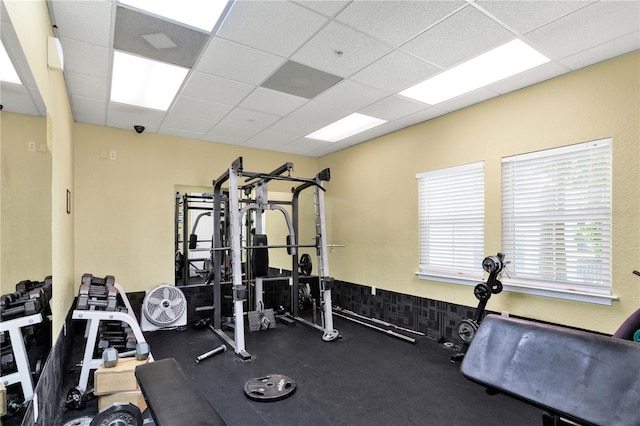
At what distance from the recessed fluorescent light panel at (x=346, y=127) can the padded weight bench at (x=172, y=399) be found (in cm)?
326

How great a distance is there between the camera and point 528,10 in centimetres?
204

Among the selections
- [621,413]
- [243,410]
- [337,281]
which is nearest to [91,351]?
[243,410]

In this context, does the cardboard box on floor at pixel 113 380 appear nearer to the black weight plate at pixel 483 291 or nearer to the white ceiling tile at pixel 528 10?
the black weight plate at pixel 483 291

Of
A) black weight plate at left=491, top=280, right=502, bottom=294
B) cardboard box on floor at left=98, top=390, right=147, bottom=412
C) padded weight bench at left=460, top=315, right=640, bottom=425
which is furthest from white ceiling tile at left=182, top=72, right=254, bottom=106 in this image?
black weight plate at left=491, top=280, right=502, bottom=294

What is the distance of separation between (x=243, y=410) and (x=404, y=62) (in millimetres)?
2896

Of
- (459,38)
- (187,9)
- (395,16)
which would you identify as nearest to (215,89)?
(187,9)

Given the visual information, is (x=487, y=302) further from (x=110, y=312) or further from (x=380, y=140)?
(x=110, y=312)

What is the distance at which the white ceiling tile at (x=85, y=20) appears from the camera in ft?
6.37

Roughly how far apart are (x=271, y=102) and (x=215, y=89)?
58 centimetres

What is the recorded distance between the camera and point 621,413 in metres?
1.08

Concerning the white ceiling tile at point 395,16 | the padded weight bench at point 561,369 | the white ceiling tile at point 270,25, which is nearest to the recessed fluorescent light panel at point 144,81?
the white ceiling tile at point 270,25

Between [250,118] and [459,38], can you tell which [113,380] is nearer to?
[250,118]

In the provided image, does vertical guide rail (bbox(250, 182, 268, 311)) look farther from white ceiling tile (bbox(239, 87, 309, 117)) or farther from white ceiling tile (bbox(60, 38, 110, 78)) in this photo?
white ceiling tile (bbox(60, 38, 110, 78))

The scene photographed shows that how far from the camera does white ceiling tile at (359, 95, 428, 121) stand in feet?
11.3
